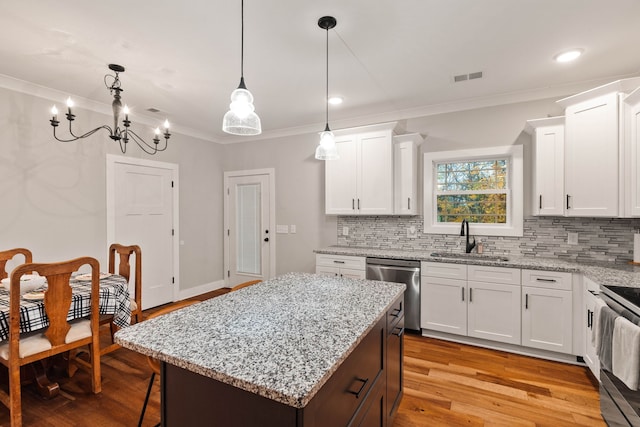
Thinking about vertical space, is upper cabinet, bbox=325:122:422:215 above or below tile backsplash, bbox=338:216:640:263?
above

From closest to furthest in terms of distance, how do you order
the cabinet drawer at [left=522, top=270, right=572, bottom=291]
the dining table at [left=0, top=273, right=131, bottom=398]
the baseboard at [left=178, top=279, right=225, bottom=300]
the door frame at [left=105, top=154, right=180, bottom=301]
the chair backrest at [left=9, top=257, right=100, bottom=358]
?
the chair backrest at [left=9, top=257, right=100, bottom=358]
the dining table at [left=0, top=273, right=131, bottom=398]
the cabinet drawer at [left=522, top=270, right=572, bottom=291]
the door frame at [left=105, top=154, right=180, bottom=301]
the baseboard at [left=178, top=279, right=225, bottom=300]

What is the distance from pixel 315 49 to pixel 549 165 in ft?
8.17

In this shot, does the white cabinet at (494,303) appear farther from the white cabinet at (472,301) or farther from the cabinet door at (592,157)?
the cabinet door at (592,157)

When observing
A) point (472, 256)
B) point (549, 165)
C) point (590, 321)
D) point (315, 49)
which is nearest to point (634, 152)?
point (549, 165)

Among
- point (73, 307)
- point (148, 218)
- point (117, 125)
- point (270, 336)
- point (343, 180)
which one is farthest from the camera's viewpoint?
point (148, 218)

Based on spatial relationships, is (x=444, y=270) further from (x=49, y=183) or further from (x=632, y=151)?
(x=49, y=183)

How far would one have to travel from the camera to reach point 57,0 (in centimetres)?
192

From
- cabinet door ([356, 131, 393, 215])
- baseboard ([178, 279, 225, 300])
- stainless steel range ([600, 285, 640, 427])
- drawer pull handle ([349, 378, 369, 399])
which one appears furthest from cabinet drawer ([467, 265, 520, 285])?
baseboard ([178, 279, 225, 300])

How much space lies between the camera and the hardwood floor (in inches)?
82.2

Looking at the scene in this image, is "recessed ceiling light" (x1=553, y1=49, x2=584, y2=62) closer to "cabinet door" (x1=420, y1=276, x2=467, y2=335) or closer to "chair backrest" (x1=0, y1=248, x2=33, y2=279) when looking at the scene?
"cabinet door" (x1=420, y1=276, x2=467, y2=335)

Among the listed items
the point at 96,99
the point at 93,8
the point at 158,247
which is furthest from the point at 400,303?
the point at 96,99

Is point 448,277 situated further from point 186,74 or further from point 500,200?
point 186,74

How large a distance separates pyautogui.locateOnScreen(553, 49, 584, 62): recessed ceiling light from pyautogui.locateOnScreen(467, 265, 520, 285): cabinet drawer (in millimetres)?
1862

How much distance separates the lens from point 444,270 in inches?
129
